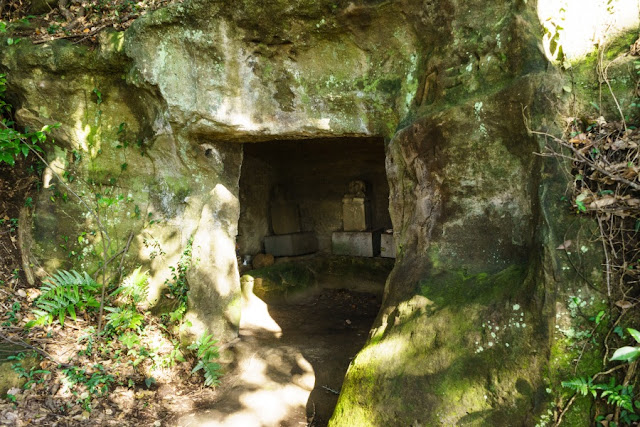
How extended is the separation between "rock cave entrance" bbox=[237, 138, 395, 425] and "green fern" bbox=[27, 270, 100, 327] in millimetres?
1858

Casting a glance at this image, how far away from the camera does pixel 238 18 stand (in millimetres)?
4176

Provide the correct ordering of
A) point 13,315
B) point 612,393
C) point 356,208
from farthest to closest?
point 356,208
point 13,315
point 612,393

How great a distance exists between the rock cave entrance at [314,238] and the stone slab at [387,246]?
0.06ft

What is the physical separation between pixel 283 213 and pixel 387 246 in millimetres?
2259

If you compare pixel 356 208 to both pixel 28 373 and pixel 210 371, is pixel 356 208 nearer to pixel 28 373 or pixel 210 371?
pixel 210 371

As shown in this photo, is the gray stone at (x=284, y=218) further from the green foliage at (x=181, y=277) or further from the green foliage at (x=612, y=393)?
the green foliage at (x=612, y=393)

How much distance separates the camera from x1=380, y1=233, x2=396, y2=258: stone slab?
309 inches

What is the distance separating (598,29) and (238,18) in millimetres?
3126

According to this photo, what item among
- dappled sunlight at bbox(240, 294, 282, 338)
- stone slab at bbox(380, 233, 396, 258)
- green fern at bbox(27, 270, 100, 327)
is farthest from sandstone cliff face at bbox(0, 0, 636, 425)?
stone slab at bbox(380, 233, 396, 258)

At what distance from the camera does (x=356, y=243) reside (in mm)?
8133

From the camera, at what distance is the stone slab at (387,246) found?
7.86 m

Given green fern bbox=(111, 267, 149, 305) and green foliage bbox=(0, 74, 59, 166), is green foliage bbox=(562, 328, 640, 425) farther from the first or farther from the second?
green foliage bbox=(0, 74, 59, 166)

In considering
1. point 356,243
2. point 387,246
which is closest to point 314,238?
point 356,243

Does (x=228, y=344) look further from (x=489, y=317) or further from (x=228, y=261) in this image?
(x=489, y=317)
